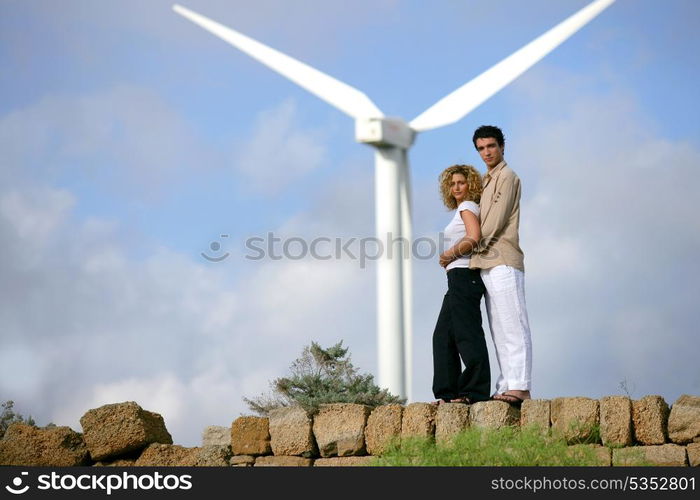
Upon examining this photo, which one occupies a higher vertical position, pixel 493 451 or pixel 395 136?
pixel 395 136

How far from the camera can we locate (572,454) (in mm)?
9906

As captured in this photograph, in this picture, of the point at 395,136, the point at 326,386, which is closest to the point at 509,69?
the point at 395,136

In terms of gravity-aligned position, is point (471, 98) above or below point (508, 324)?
above

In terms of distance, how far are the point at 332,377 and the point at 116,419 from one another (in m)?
2.59

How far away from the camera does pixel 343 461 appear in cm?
1105

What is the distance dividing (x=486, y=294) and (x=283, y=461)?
2.55 metres

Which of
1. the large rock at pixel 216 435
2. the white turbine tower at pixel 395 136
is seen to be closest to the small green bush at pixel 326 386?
the large rock at pixel 216 435

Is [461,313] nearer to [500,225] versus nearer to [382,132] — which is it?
[500,225]

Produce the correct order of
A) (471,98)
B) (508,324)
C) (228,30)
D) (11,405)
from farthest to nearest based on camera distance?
1. (228,30)
2. (471,98)
3. (11,405)
4. (508,324)

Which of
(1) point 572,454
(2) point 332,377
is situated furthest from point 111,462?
(1) point 572,454

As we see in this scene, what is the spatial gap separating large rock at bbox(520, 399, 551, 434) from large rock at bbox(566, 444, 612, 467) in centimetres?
37

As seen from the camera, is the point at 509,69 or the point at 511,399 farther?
the point at 509,69
